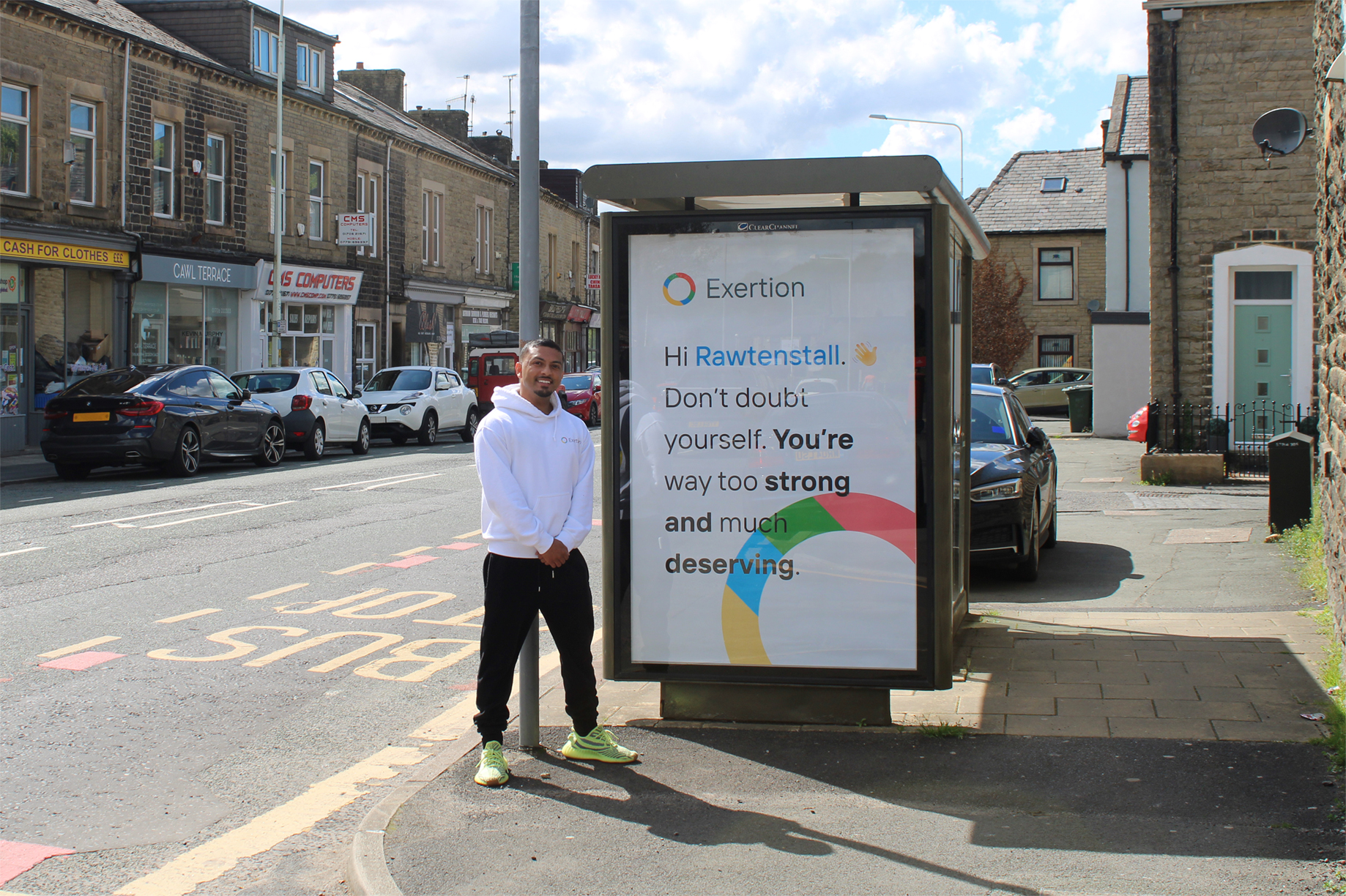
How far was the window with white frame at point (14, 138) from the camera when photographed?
872 inches

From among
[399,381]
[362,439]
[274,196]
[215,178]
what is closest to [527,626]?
[362,439]

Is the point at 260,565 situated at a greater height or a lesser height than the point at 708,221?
lesser

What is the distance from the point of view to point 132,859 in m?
4.32

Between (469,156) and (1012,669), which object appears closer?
(1012,669)

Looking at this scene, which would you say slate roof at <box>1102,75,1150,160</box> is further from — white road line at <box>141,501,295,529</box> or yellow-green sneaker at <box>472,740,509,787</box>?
yellow-green sneaker at <box>472,740,509,787</box>

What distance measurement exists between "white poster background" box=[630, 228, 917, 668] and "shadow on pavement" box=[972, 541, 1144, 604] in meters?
3.98

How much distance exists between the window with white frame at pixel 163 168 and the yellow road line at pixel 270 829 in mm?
23688

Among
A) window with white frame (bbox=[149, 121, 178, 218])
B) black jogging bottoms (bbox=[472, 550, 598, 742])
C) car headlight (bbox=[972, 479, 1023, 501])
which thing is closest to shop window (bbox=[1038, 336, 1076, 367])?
window with white frame (bbox=[149, 121, 178, 218])

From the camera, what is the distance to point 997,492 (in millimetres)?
9281

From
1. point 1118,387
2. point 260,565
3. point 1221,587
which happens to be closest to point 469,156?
point 1118,387

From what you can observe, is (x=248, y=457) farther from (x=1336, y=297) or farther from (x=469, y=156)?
(x=469, y=156)

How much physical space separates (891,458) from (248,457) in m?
17.5

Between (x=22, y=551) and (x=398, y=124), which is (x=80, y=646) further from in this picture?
(x=398, y=124)

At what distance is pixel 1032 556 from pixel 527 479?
589 cm
